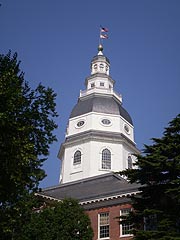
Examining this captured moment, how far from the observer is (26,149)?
12.5 m

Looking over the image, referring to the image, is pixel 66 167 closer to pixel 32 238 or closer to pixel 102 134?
pixel 102 134

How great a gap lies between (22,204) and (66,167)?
27730 mm

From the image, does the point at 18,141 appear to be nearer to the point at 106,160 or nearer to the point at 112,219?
the point at 112,219

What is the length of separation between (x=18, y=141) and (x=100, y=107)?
31064 mm

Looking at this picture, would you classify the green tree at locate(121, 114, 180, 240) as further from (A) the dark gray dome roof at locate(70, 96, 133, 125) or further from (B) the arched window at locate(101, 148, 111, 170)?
(A) the dark gray dome roof at locate(70, 96, 133, 125)

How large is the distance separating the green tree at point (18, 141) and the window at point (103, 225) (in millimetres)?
16163

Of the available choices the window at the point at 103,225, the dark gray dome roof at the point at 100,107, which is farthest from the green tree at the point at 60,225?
the dark gray dome roof at the point at 100,107

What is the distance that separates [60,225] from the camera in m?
21.8

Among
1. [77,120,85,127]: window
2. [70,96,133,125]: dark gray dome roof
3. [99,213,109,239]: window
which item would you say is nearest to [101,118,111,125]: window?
[70,96,133,125]: dark gray dome roof

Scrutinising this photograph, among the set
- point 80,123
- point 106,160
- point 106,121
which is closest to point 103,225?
point 106,160

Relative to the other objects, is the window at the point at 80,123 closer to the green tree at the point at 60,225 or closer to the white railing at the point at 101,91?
the white railing at the point at 101,91

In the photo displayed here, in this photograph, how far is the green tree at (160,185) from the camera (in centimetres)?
1677

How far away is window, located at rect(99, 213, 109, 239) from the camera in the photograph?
1155 inches

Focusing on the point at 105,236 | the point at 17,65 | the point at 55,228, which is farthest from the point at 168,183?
the point at 105,236
